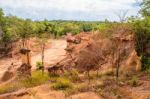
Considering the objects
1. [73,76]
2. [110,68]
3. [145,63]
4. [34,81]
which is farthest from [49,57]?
[34,81]

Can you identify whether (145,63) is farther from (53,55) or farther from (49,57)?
(53,55)

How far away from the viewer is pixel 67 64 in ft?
175

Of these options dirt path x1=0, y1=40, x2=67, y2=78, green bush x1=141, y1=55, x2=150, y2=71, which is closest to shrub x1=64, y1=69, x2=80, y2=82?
green bush x1=141, y1=55, x2=150, y2=71

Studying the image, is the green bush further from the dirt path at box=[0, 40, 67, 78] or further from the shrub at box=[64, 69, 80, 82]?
the dirt path at box=[0, 40, 67, 78]

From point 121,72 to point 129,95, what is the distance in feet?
43.5

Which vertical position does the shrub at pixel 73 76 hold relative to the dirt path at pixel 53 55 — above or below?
above

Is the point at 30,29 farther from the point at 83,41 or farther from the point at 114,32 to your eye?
the point at 114,32

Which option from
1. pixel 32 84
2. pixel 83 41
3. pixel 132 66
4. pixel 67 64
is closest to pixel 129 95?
pixel 32 84

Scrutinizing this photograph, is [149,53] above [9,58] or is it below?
above

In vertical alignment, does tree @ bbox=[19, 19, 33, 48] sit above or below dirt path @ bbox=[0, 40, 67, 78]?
above

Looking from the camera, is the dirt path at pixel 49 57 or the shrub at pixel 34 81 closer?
the shrub at pixel 34 81

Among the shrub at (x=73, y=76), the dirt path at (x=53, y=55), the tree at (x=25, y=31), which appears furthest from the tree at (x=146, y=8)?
the tree at (x=25, y=31)

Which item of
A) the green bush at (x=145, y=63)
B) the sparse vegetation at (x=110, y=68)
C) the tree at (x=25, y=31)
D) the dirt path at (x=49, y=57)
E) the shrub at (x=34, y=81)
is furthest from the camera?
the tree at (x=25, y=31)

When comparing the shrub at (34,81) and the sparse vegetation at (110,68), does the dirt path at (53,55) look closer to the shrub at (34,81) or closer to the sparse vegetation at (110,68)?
the sparse vegetation at (110,68)
